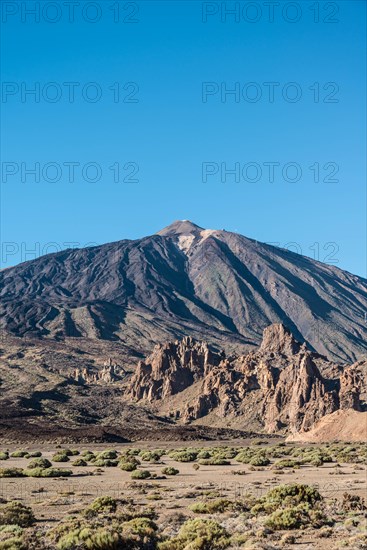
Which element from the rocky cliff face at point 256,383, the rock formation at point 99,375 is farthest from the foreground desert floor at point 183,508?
the rock formation at point 99,375

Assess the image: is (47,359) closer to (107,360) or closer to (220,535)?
(107,360)

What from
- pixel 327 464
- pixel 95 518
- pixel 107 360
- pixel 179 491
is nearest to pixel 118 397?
pixel 107 360

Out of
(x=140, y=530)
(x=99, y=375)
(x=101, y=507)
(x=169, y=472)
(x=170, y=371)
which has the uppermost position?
(x=170, y=371)

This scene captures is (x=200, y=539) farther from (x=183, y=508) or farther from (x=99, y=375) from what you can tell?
(x=99, y=375)

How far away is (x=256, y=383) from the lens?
94938mm

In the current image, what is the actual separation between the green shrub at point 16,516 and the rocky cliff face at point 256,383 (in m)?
62.9

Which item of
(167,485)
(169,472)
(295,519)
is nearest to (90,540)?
(295,519)

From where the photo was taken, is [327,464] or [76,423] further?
[76,423]

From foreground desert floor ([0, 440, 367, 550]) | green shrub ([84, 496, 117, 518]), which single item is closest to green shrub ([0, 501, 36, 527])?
foreground desert floor ([0, 440, 367, 550])

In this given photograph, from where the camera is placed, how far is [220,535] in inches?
632

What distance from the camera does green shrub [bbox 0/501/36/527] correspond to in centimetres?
1819

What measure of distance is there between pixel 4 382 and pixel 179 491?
98147 millimetres

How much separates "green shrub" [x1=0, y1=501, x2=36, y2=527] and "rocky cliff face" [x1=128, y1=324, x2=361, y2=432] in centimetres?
6293

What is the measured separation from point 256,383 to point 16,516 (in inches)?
3092
